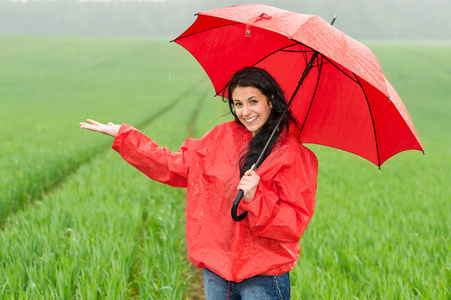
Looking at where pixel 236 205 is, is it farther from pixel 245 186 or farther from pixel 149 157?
pixel 149 157

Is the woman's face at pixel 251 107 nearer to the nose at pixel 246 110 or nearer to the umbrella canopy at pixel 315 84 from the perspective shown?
the nose at pixel 246 110

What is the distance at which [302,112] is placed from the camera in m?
2.21

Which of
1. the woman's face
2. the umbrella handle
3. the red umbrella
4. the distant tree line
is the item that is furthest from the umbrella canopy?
the distant tree line

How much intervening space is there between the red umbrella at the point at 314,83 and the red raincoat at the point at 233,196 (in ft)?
1.58

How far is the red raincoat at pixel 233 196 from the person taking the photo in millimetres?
1614

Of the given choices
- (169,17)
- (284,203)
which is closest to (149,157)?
(284,203)

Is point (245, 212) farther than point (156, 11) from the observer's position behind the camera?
No

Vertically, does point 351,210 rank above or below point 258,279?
below

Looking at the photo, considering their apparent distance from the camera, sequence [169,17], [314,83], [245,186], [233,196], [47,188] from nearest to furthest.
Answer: [245,186] → [233,196] → [314,83] → [47,188] → [169,17]

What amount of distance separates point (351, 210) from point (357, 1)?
123 meters

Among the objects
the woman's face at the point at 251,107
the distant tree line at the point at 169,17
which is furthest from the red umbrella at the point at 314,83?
the distant tree line at the point at 169,17

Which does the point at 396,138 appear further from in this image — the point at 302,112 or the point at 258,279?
the point at 258,279

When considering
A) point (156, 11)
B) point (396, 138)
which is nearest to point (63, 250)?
point (396, 138)

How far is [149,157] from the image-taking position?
1.84m
